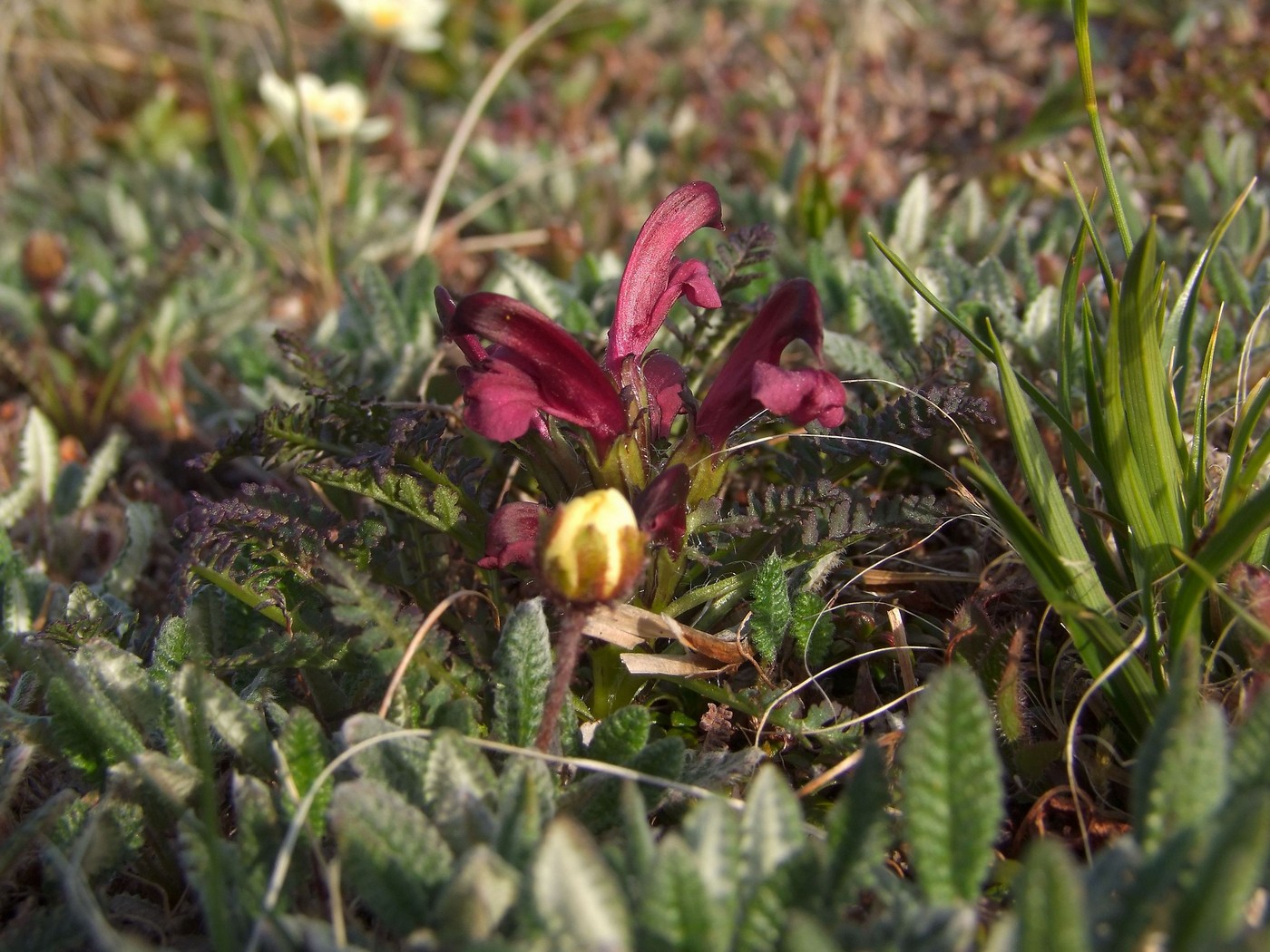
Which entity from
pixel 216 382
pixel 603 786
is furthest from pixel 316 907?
pixel 216 382

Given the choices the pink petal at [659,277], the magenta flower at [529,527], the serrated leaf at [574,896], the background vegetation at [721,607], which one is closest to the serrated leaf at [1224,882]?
the background vegetation at [721,607]

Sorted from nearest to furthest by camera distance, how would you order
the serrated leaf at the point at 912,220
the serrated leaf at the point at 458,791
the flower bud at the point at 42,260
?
1. the serrated leaf at the point at 458,791
2. the serrated leaf at the point at 912,220
3. the flower bud at the point at 42,260

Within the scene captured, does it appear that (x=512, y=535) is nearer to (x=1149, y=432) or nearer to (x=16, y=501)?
(x=1149, y=432)

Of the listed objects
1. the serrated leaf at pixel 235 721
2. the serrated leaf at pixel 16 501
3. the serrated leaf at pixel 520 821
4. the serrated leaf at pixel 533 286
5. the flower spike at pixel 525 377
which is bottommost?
the serrated leaf at pixel 16 501

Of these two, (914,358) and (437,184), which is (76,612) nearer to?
(914,358)

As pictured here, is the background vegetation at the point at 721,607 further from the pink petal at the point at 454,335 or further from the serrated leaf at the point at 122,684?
the pink petal at the point at 454,335
